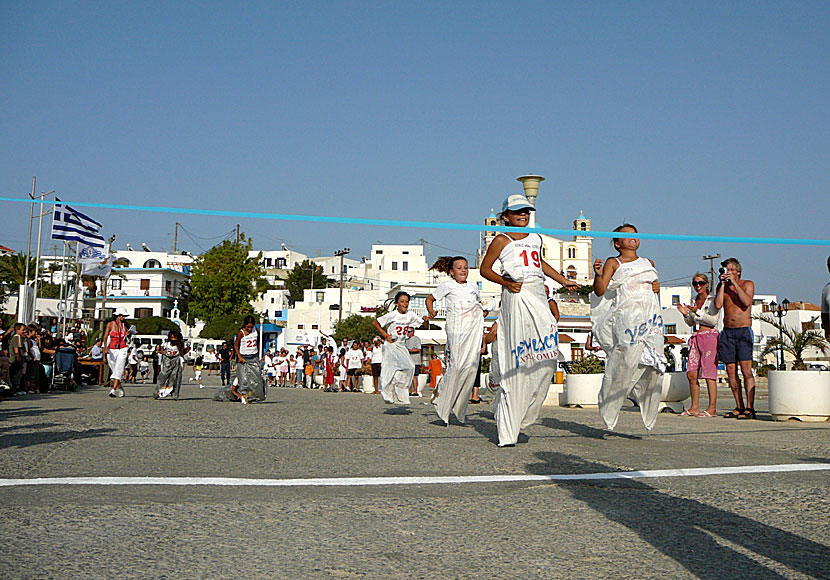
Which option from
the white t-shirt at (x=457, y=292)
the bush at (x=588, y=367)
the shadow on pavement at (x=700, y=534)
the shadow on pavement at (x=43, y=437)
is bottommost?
the shadow on pavement at (x=43, y=437)

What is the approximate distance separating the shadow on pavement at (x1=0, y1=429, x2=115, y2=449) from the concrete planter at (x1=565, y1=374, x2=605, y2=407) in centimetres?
875

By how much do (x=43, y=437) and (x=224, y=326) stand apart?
209 ft

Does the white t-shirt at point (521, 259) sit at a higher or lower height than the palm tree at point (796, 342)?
higher

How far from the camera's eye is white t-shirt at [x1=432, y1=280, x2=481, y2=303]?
33.2ft

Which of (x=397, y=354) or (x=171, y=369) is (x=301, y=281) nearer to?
(x=171, y=369)

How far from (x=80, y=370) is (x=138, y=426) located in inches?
674

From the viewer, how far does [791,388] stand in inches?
429

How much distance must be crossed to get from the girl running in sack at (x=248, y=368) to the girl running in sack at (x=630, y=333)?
8.63 meters

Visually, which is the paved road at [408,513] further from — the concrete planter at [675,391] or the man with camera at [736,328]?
the concrete planter at [675,391]

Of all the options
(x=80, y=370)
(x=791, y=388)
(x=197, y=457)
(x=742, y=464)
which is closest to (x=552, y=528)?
(x=742, y=464)

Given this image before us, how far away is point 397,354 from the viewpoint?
14297mm

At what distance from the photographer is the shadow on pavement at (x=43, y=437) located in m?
7.33

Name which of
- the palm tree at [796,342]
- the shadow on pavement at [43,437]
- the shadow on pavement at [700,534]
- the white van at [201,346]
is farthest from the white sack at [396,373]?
the white van at [201,346]

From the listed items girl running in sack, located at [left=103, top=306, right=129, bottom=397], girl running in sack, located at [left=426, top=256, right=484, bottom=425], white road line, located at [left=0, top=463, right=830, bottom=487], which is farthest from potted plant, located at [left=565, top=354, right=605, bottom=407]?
girl running in sack, located at [left=103, top=306, right=129, bottom=397]
